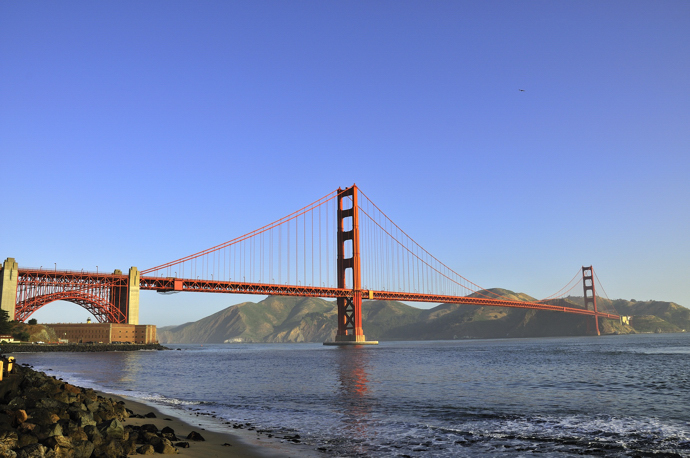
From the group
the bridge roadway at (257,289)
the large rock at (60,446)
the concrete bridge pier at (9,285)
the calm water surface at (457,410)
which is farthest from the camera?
the bridge roadway at (257,289)

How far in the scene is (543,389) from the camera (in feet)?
87.6

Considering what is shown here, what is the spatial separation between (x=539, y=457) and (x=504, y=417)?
6098mm

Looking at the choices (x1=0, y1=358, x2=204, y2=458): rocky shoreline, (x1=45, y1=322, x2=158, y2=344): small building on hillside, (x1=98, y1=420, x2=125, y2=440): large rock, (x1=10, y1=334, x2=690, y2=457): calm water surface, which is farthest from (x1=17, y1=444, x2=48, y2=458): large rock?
(x1=45, y1=322, x2=158, y2=344): small building on hillside

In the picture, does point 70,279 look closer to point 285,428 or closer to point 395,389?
point 395,389

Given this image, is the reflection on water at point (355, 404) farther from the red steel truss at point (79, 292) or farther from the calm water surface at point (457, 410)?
the red steel truss at point (79, 292)

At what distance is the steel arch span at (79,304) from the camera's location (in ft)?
327

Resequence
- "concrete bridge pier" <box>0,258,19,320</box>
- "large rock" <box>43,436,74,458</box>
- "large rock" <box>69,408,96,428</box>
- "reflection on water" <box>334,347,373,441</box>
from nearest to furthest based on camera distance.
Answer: "large rock" <box>43,436,74,458</box> → "large rock" <box>69,408,96,428</box> → "reflection on water" <box>334,347,373,441</box> → "concrete bridge pier" <box>0,258,19,320</box>

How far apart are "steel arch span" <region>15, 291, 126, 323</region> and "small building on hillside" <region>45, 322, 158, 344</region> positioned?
2121 millimetres

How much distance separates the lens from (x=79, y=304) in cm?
10538

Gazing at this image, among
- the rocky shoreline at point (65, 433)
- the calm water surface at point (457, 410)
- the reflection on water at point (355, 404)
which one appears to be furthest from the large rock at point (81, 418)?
the reflection on water at point (355, 404)

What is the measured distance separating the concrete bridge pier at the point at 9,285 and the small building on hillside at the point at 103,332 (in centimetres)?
1452

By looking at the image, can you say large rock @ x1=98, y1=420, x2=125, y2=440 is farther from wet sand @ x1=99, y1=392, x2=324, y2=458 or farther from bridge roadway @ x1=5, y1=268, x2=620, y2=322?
bridge roadway @ x1=5, y1=268, x2=620, y2=322

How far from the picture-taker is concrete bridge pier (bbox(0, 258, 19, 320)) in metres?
94.1

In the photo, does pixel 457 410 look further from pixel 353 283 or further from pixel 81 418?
pixel 353 283
